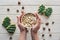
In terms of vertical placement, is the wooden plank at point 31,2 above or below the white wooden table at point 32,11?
above

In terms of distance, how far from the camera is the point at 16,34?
173 cm

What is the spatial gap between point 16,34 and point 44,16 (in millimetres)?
339

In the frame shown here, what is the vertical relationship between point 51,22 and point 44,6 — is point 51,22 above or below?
below

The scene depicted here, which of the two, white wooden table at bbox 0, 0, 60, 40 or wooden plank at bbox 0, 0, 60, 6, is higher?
wooden plank at bbox 0, 0, 60, 6

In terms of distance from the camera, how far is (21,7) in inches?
68.6

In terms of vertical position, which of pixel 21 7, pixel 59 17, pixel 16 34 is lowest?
pixel 16 34

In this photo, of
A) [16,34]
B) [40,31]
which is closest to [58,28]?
[40,31]

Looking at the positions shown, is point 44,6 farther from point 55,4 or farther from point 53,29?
point 53,29

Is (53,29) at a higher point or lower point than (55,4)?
lower

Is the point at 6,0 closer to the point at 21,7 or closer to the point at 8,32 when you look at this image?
the point at 21,7

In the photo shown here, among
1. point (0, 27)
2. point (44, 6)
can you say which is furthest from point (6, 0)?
point (44, 6)

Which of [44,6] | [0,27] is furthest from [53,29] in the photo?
[0,27]

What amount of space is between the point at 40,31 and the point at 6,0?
1.53 feet

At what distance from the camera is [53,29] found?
5.82 feet
